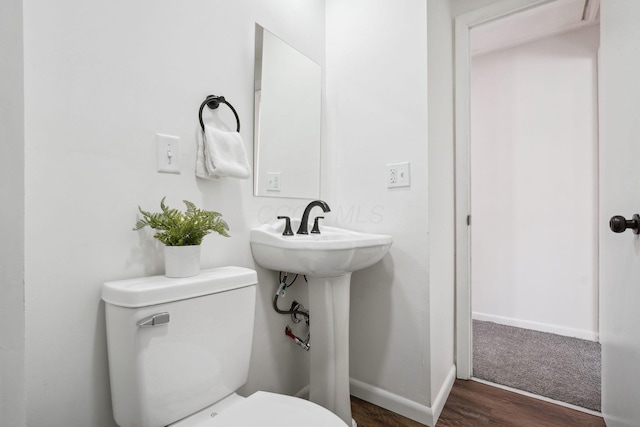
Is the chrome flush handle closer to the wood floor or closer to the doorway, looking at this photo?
the wood floor

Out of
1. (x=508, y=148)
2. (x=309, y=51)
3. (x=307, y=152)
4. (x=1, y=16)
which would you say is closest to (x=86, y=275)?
(x=1, y=16)

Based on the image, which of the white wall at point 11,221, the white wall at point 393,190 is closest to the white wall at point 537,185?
the white wall at point 393,190

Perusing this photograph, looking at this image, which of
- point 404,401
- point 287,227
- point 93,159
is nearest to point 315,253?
point 287,227

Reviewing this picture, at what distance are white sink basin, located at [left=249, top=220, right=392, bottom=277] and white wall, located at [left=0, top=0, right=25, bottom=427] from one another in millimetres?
757

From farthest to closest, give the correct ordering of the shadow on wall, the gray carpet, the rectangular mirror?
the gray carpet
the shadow on wall
the rectangular mirror

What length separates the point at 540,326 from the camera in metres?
2.37

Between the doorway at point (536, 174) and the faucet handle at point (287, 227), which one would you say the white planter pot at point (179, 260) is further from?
the doorway at point (536, 174)

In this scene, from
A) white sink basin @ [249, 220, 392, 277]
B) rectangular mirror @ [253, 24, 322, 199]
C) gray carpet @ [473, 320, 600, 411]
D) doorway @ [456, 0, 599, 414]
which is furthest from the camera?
doorway @ [456, 0, 599, 414]

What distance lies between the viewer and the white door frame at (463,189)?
171 centimetres

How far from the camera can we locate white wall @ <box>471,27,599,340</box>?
7.27 feet

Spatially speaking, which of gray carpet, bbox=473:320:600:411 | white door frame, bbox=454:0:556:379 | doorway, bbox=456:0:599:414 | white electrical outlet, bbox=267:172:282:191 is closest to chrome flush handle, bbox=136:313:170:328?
white electrical outlet, bbox=267:172:282:191

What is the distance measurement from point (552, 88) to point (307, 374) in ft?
8.68

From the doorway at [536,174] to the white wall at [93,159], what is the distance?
75.5 inches

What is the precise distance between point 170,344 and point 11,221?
0.51 m
